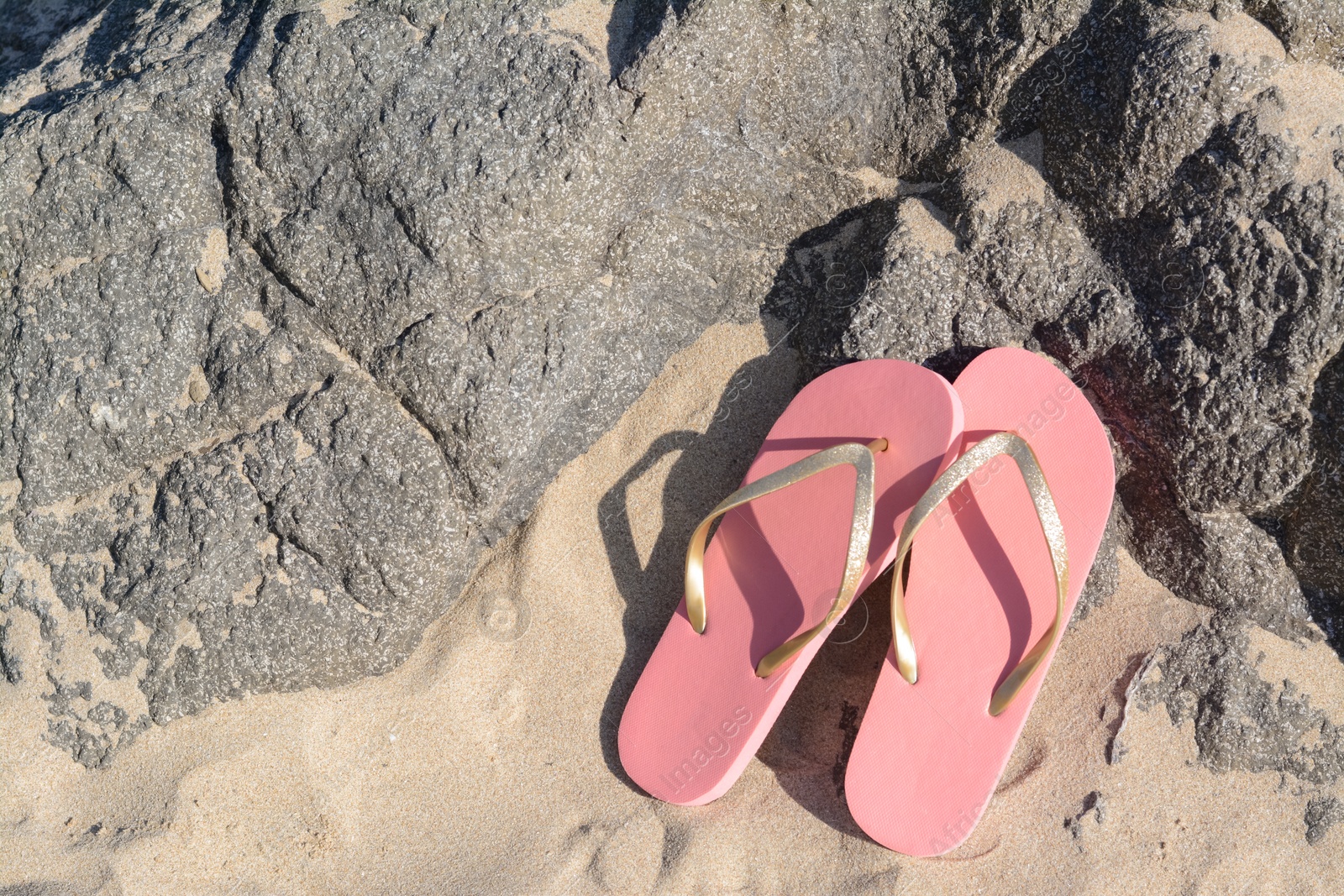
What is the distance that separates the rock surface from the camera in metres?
1.91

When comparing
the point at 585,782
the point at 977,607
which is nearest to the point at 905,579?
the point at 977,607

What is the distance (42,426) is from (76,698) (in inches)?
22.9

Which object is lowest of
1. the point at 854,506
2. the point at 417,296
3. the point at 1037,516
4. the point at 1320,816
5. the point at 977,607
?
the point at 1320,816

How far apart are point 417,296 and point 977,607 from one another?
137 cm

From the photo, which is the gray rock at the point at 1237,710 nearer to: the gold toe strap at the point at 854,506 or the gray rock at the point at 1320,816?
the gray rock at the point at 1320,816

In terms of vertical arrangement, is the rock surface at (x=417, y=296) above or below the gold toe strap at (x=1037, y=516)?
A: above

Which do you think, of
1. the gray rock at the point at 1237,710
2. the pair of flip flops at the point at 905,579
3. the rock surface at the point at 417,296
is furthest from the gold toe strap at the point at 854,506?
the gray rock at the point at 1237,710

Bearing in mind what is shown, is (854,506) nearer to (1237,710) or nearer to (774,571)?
(774,571)

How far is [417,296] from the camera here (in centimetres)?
195

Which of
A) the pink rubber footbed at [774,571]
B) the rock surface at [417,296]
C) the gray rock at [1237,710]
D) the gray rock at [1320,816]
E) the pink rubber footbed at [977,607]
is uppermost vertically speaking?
the rock surface at [417,296]

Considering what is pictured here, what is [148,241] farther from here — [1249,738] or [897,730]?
[1249,738]

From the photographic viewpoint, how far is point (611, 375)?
6.84 ft

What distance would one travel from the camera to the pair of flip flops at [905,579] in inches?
72.6

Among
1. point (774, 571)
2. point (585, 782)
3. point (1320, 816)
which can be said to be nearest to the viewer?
point (1320, 816)
